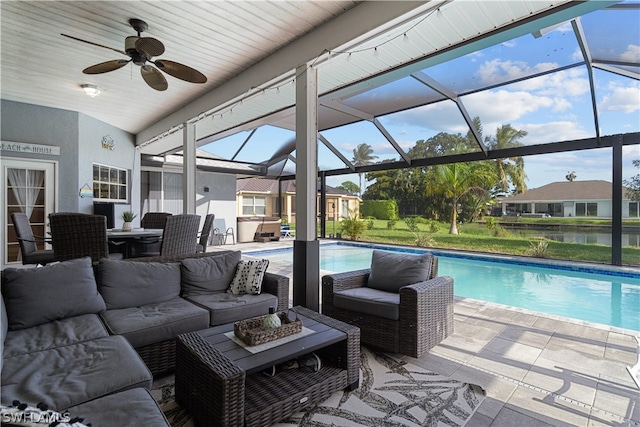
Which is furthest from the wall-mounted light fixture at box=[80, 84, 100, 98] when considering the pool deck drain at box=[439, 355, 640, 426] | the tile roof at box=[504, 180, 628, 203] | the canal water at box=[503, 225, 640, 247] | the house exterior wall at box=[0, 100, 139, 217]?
the canal water at box=[503, 225, 640, 247]

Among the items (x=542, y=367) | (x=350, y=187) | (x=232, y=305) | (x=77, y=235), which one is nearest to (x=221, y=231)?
(x=350, y=187)

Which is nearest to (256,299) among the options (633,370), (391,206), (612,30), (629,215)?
(633,370)

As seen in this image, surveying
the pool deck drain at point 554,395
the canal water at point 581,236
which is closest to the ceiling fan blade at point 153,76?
the pool deck drain at point 554,395

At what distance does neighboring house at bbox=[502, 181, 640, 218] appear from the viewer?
21.4 feet

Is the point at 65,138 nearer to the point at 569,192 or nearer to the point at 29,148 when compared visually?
the point at 29,148

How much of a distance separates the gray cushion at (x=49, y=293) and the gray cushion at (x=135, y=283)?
107 mm

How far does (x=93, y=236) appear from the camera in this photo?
11.7 feet

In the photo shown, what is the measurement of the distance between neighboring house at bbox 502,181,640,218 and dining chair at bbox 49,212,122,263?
829 centimetres

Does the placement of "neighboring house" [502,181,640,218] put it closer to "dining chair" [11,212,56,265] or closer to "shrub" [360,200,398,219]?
"shrub" [360,200,398,219]

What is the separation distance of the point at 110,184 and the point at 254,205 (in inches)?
253

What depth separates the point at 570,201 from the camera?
804cm

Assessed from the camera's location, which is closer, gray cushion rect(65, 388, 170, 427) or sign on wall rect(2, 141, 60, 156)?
gray cushion rect(65, 388, 170, 427)

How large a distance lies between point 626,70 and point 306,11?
201 inches

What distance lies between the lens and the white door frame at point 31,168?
5.64m
